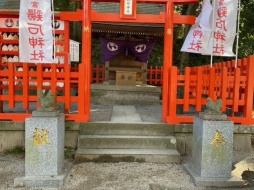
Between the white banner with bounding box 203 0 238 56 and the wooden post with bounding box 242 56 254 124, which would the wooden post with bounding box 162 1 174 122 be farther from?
the wooden post with bounding box 242 56 254 124

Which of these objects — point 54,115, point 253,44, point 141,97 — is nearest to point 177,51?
point 253,44

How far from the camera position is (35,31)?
526cm

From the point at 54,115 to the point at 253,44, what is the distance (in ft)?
A: 38.4

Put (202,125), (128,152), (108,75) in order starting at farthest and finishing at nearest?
(108,75) < (128,152) < (202,125)

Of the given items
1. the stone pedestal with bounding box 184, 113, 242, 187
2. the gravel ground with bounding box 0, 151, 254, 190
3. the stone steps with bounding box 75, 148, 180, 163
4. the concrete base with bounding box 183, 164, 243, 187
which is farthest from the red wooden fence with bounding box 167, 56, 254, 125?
the concrete base with bounding box 183, 164, 243, 187

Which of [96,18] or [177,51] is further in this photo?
[177,51]

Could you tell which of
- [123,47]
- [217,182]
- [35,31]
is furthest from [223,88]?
[123,47]

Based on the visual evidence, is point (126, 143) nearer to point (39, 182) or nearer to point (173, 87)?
point (173, 87)

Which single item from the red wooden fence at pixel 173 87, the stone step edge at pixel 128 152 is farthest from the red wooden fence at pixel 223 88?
the stone step edge at pixel 128 152

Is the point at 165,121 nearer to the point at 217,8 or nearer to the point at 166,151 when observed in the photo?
the point at 166,151

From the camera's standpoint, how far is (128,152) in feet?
16.1

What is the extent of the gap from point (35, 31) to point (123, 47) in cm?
552

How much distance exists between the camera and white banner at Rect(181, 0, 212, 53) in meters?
5.48

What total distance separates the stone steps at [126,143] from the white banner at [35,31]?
1728mm
